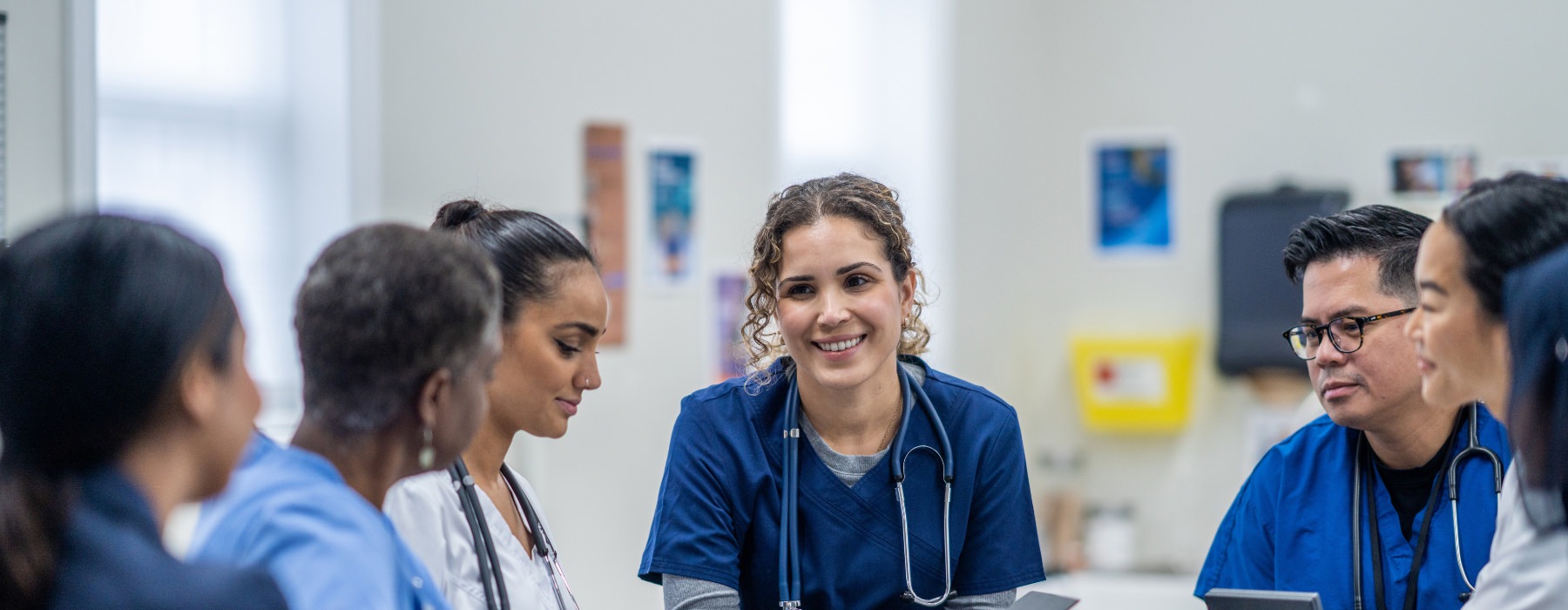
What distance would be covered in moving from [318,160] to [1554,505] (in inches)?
95.8

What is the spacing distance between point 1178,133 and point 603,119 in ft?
7.01

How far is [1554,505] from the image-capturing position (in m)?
1.10

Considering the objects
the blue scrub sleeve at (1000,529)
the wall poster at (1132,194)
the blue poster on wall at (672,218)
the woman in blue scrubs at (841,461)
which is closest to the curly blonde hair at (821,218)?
the woman in blue scrubs at (841,461)

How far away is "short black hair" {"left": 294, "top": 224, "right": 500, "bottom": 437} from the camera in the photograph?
3.36 ft

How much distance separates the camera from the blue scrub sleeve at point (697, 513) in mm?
1751

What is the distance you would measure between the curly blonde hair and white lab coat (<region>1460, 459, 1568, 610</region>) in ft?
2.91

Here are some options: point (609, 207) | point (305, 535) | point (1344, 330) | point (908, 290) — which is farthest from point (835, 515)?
point (609, 207)

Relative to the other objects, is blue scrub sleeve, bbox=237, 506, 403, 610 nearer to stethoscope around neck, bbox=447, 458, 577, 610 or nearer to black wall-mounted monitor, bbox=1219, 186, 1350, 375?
stethoscope around neck, bbox=447, 458, 577, 610

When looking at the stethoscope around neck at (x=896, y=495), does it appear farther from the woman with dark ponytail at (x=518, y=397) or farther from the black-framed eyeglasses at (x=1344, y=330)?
the black-framed eyeglasses at (x=1344, y=330)

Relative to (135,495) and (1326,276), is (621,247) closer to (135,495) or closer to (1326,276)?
(1326,276)

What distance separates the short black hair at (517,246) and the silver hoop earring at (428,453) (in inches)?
18.9

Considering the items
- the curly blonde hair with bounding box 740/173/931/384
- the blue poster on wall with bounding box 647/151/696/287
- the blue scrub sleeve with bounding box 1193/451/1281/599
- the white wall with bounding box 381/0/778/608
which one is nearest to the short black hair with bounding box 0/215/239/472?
the curly blonde hair with bounding box 740/173/931/384

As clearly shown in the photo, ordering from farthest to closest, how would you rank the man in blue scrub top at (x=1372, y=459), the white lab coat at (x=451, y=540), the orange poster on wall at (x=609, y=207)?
the orange poster on wall at (x=609, y=207) < the man in blue scrub top at (x=1372, y=459) < the white lab coat at (x=451, y=540)

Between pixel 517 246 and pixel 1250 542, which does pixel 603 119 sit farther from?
pixel 1250 542
